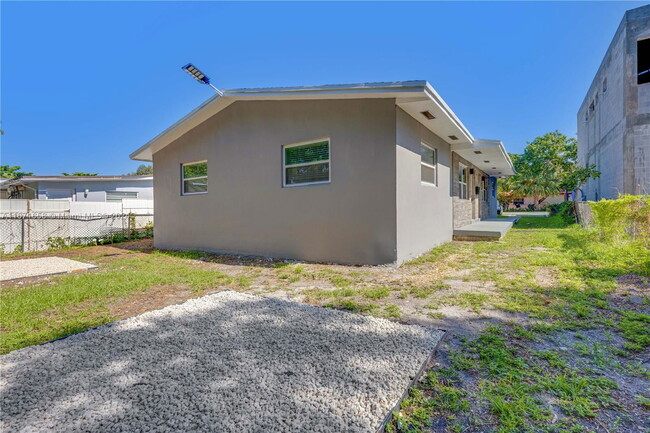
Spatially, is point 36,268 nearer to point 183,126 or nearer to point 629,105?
point 183,126

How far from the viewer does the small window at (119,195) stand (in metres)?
17.6

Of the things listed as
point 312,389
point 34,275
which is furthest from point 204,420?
point 34,275

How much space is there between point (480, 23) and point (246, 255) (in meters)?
9.68

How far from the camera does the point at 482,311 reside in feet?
11.0

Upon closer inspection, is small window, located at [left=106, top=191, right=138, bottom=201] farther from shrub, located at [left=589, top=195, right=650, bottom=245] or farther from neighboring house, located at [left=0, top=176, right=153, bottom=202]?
shrub, located at [left=589, top=195, right=650, bottom=245]

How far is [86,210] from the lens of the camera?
499 inches

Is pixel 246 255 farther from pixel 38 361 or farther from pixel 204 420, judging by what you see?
pixel 204 420

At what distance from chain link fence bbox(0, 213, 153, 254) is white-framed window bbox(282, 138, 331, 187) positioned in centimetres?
895

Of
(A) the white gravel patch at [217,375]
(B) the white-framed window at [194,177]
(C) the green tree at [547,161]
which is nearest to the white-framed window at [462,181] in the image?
(B) the white-framed window at [194,177]

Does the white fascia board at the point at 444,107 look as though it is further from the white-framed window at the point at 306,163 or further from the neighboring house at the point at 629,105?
the neighboring house at the point at 629,105

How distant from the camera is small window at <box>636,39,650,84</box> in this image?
37.5ft

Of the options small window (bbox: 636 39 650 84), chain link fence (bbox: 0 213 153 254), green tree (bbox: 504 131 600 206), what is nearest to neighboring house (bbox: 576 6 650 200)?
small window (bbox: 636 39 650 84)

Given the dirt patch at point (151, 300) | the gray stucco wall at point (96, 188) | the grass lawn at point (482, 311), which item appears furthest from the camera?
the gray stucco wall at point (96, 188)

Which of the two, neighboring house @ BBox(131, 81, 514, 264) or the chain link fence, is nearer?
neighboring house @ BBox(131, 81, 514, 264)
